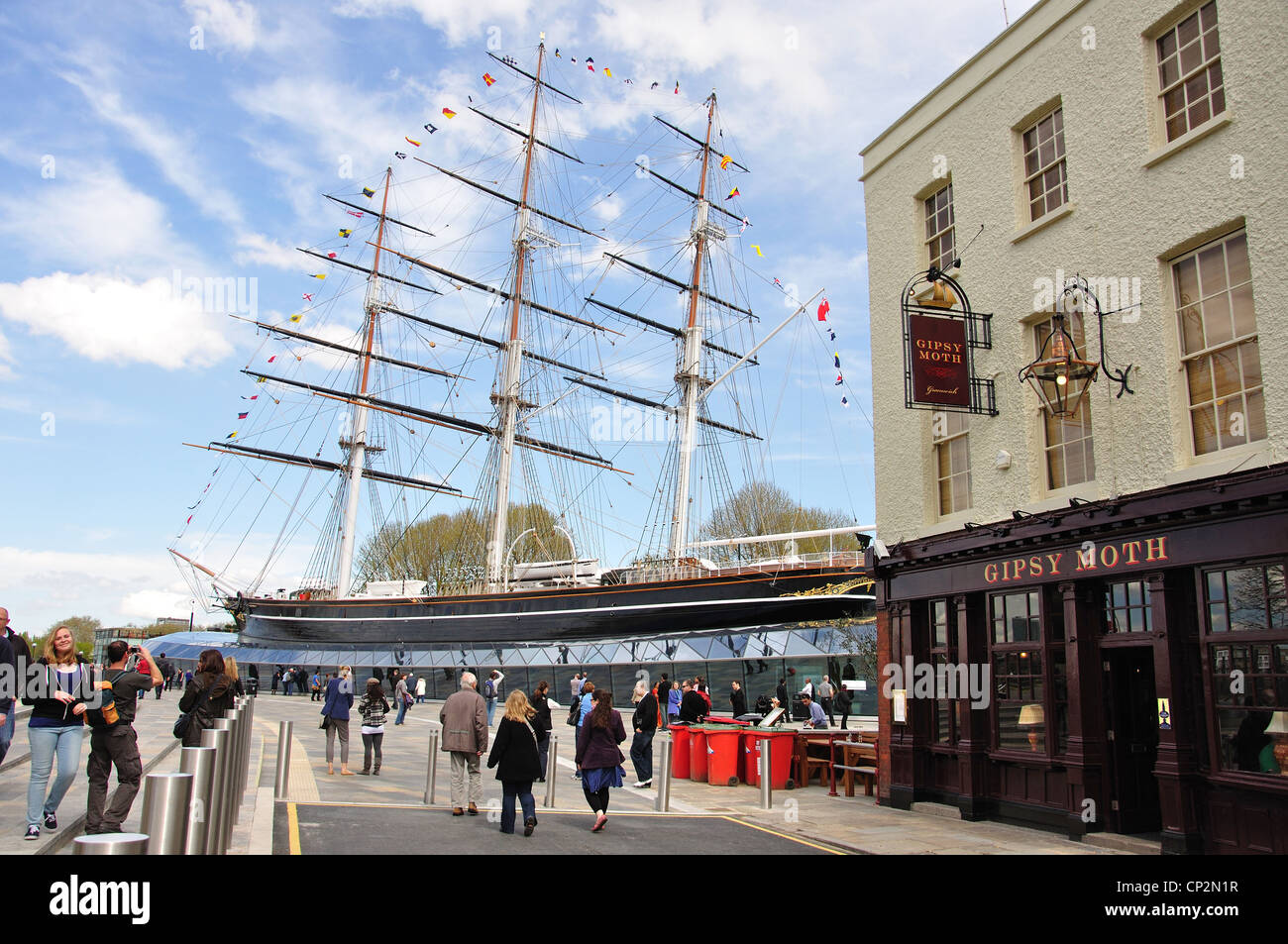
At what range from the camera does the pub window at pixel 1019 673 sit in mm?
11984

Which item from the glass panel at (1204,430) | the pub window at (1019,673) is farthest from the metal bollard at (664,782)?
the glass panel at (1204,430)

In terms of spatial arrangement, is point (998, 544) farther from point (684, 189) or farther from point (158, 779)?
point (684, 189)

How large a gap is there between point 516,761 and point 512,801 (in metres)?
0.53

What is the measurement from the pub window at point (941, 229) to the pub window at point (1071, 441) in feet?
8.75

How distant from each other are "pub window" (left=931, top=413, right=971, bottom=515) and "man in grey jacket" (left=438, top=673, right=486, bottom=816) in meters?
7.57

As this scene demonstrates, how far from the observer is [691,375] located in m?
47.7

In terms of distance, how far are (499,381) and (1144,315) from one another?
46.5 metres

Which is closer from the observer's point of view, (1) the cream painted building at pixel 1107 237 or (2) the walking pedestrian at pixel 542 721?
(1) the cream painted building at pixel 1107 237

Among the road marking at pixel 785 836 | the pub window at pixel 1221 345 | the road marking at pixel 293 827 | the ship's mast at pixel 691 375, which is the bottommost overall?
the road marking at pixel 785 836

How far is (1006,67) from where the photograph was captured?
13547 millimetres

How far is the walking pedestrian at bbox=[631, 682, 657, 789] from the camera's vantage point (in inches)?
615

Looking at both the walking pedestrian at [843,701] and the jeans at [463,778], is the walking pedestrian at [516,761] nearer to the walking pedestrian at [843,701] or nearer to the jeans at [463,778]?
the jeans at [463,778]

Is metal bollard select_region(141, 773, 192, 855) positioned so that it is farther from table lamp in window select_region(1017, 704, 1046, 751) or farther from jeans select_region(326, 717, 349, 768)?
jeans select_region(326, 717, 349, 768)

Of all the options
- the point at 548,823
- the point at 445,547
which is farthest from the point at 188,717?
the point at 445,547
